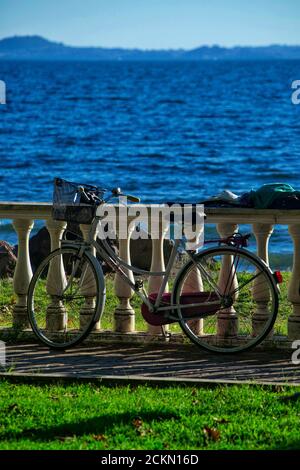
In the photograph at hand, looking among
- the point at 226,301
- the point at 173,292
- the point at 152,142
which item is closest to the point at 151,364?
the point at 173,292

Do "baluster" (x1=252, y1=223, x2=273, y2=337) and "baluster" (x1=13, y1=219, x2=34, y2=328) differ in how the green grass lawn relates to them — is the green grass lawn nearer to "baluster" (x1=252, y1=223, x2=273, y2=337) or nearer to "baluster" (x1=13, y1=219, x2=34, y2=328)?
"baluster" (x1=252, y1=223, x2=273, y2=337)

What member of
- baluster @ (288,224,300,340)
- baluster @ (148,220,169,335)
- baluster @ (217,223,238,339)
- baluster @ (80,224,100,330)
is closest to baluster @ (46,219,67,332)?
baluster @ (80,224,100,330)

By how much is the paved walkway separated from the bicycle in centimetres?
14

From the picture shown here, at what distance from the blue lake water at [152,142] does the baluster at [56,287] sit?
12.4 metres

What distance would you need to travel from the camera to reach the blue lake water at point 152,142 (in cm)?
3756

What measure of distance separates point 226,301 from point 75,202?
135cm

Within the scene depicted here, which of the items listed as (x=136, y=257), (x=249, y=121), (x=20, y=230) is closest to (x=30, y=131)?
(x=249, y=121)

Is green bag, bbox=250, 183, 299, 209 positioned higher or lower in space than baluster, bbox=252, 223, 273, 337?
higher

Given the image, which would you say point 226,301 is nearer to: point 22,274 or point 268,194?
point 268,194

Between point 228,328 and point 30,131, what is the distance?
51389mm

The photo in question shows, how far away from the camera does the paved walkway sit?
7.87m

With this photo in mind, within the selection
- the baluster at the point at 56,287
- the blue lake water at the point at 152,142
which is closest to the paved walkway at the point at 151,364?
the baluster at the point at 56,287
